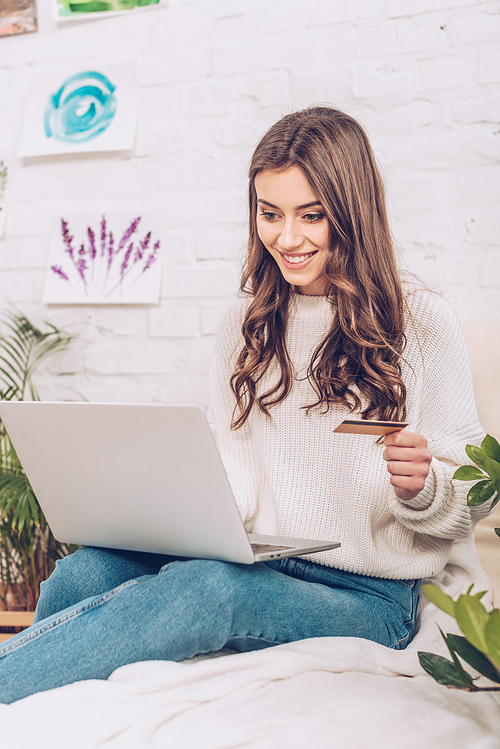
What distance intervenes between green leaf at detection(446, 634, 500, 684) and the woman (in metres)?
0.38

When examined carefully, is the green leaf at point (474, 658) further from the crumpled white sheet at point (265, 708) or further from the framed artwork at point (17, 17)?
the framed artwork at point (17, 17)

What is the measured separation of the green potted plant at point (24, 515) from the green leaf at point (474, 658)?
3.45 feet

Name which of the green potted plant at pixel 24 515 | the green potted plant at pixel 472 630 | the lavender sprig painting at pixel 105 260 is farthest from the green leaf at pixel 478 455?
the lavender sprig painting at pixel 105 260

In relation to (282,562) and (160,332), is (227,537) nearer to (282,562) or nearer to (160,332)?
(282,562)

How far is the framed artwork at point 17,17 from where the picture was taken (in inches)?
72.2

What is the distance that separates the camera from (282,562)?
3.87 ft

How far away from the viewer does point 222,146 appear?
1699 millimetres

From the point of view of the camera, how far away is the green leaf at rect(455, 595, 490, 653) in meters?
0.50

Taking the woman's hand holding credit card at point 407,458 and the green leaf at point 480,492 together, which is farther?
the woman's hand holding credit card at point 407,458

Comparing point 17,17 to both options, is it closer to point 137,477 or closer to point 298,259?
point 298,259

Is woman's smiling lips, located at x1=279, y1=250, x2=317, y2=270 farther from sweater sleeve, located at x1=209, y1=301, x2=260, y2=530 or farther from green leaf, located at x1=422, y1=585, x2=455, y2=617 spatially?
green leaf, located at x1=422, y1=585, x2=455, y2=617

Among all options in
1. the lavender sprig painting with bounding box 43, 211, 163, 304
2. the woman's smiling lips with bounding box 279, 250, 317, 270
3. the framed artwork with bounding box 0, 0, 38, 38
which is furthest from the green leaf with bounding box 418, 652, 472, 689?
the framed artwork with bounding box 0, 0, 38, 38

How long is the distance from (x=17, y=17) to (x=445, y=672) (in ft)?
6.18

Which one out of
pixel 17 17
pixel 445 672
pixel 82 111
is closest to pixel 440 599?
pixel 445 672
